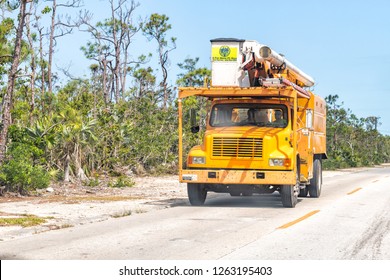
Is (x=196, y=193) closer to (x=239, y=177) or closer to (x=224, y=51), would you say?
(x=239, y=177)

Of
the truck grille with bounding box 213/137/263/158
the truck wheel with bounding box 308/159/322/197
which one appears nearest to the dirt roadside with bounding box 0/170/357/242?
the truck grille with bounding box 213/137/263/158

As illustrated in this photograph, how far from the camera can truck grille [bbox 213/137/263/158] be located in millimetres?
16141

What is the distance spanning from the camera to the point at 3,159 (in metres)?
19.8

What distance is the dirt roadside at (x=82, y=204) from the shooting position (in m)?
13.2

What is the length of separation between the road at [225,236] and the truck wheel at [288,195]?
28cm

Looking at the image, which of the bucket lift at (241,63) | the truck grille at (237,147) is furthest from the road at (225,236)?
the bucket lift at (241,63)

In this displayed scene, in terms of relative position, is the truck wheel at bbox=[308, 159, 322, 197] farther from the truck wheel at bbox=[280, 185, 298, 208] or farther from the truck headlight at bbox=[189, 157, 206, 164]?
the truck headlight at bbox=[189, 157, 206, 164]

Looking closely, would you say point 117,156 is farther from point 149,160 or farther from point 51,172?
point 51,172

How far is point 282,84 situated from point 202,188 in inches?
134

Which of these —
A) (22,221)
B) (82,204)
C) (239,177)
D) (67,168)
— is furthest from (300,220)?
(67,168)

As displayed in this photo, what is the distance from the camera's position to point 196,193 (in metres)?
17.2

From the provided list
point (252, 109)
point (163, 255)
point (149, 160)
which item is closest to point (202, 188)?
point (252, 109)

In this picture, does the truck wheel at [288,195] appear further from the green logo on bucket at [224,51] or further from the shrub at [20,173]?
the shrub at [20,173]

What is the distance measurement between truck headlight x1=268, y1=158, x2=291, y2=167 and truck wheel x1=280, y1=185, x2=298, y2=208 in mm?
687
